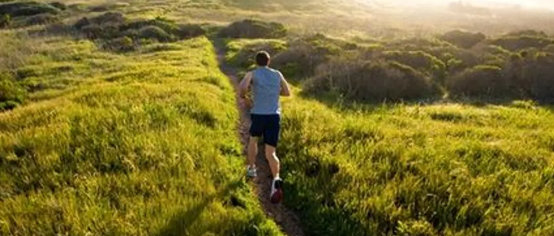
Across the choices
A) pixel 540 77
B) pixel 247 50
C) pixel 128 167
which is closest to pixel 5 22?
pixel 247 50

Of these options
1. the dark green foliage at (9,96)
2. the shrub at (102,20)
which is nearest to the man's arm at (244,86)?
A: the dark green foliage at (9,96)

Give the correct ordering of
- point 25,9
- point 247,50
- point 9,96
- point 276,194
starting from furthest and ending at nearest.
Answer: point 25,9, point 247,50, point 9,96, point 276,194

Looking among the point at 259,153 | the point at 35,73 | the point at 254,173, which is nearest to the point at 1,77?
the point at 35,73

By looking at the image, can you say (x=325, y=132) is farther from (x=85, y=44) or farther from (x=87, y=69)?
(x=85, y=44)

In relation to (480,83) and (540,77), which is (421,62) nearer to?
(480,83)

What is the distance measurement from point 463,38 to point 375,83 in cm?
1872

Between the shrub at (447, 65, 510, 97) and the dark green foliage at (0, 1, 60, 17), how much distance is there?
55.5 meters

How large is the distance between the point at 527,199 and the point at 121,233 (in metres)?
6.46

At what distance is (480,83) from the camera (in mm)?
22359

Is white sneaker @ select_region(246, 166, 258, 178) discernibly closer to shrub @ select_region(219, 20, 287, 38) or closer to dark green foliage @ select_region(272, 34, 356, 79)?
dark green foliage @ select_region(272, 34, 356, 79)

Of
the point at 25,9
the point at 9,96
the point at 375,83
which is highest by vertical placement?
the point at 375,83

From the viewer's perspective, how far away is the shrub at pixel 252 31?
146 feet

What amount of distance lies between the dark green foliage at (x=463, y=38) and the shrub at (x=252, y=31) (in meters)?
14.3

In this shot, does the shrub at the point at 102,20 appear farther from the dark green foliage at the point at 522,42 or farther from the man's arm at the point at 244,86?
the man's arm at the point at 244,86
